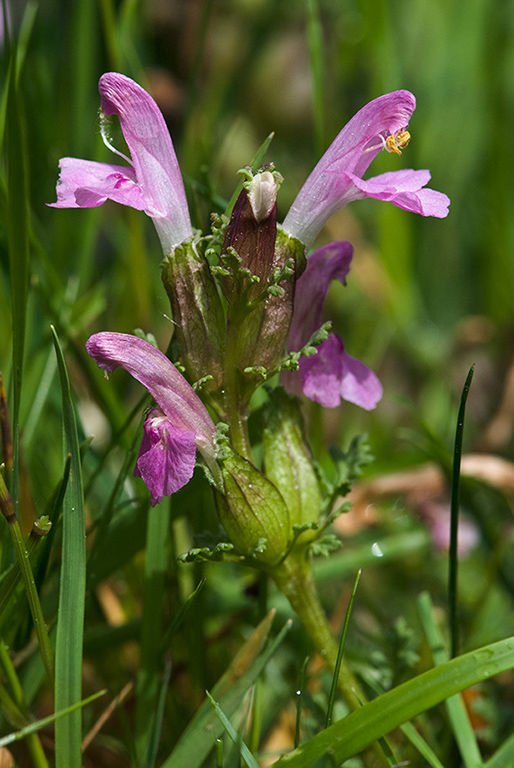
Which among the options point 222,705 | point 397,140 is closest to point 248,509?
point 222,705

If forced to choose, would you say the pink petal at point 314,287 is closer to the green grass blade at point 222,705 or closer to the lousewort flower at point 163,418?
the lousewort flower at point 163,418

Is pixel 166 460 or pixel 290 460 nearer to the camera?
pixel 166 460

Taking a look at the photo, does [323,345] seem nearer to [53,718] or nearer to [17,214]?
[17,214]

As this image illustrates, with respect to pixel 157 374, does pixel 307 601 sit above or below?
below

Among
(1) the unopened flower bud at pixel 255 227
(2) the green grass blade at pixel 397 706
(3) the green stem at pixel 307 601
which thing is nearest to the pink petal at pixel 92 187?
(1) the unopened flower bud at pixel 255 227

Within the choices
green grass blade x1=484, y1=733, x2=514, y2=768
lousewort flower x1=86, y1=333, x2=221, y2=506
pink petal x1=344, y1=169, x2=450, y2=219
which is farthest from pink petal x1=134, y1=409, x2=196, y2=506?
green grass blade x1=484, y1=733, x2=514, y2=768

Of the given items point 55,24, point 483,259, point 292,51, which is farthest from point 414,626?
point 292,51
